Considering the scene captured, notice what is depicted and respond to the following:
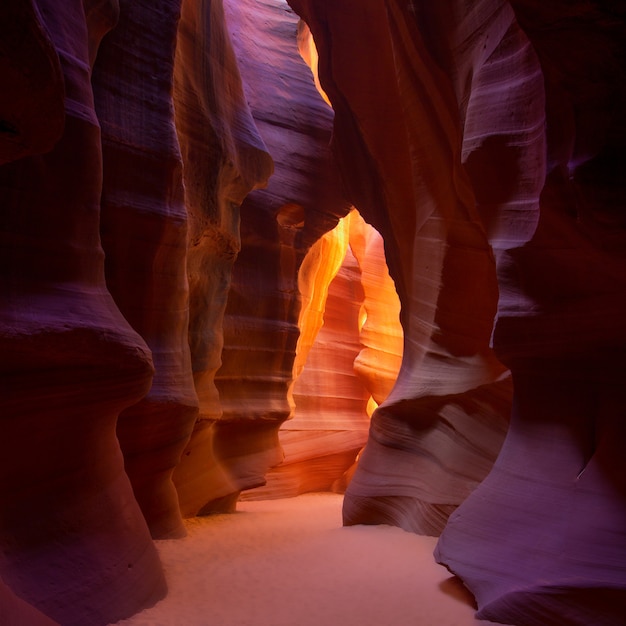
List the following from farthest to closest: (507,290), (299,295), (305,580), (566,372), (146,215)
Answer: (299,295) → (146,215) → (305,580) → (507,290) → (566,372)

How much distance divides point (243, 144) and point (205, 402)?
9.99 feet

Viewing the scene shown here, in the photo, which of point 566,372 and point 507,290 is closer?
point 566,372

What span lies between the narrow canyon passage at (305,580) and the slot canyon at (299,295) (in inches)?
9.4

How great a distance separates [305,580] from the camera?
15.6 feet

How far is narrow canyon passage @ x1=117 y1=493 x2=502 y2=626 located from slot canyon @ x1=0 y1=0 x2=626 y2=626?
0.78 feet

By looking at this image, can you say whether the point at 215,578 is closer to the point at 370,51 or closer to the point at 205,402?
the point at 205,402

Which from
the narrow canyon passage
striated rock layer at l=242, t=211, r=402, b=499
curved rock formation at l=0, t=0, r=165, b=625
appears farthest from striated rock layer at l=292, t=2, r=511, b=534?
striated rock layer at l=242, t=211, r=402, b=499

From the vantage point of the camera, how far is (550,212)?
400cm

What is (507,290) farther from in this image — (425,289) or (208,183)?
(208,183)

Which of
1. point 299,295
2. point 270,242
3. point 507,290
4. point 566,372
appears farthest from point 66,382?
point 299,295

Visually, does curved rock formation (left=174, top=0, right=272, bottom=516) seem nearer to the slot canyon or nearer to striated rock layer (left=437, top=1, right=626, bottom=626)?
the slot canyon

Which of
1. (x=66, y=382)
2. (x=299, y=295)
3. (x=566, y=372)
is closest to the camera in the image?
(x=66, y=382)

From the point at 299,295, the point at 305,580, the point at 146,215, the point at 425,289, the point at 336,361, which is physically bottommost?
the point at 336,361

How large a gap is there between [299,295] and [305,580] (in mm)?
6059
